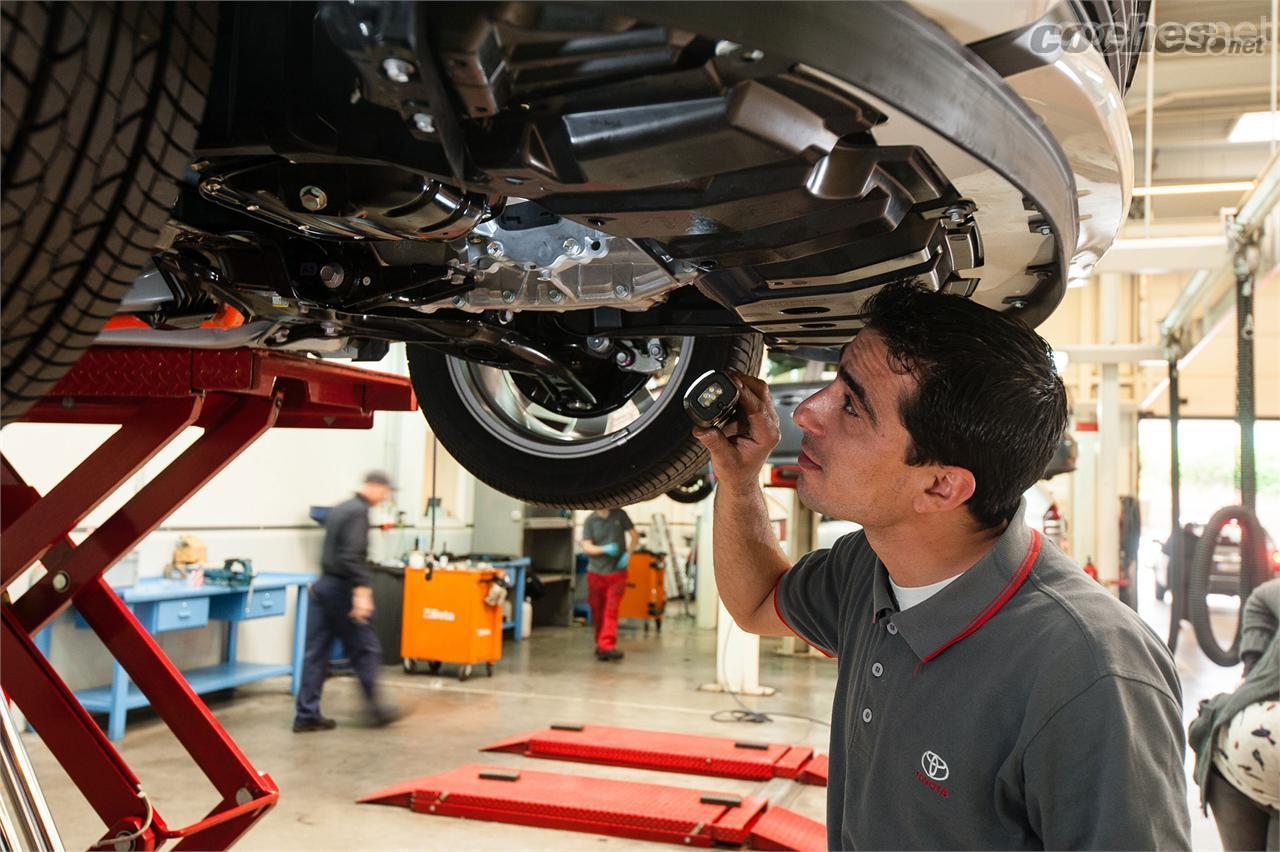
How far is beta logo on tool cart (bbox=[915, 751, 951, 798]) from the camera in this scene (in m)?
1.24

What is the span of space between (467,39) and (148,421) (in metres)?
1.92

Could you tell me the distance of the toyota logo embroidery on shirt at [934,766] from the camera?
4.08 feet

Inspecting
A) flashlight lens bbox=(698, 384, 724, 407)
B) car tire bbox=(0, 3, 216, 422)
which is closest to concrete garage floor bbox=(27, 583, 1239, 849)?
flashlight lens bbox=(698, 384, 724, 407)

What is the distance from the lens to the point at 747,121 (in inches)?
34.4

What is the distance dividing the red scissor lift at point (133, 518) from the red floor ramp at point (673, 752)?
2.80 m

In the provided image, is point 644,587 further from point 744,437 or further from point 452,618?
point 744,437

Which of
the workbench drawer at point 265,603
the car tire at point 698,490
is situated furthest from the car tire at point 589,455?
the workbench drawer at point 265,603

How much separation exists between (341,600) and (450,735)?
3.25ft

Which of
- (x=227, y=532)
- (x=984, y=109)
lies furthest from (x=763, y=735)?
(x=984, y=109)

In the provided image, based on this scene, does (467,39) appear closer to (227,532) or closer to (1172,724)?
(1172,724)

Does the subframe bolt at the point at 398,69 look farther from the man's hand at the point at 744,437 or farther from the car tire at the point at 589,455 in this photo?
the car tire at the point at 589,455

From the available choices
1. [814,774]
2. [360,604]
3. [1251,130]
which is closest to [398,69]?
[814,774]

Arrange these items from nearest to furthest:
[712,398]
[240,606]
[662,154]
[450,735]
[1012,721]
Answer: [662,154] → [1012,721] → [712,398] → [450,735] → [240,606]

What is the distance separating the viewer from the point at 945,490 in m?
1.39
